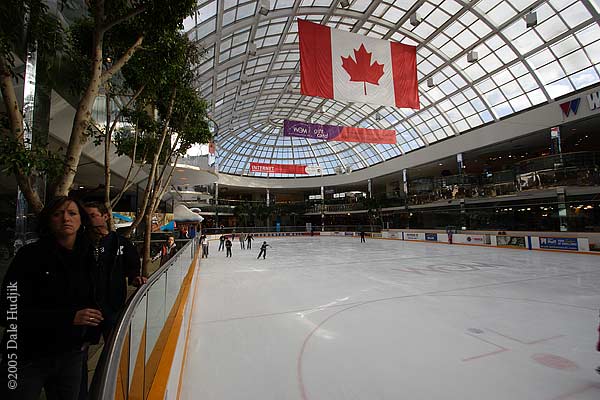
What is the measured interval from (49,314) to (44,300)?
113 millimetres

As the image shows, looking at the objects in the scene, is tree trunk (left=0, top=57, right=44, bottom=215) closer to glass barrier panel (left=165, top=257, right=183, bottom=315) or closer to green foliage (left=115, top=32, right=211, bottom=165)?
glass barrier panel (left=165, top=257, right=183, bottom=315)

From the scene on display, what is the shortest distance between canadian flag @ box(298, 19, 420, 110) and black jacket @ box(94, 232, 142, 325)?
918cm

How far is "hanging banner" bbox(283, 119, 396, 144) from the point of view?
16844mm

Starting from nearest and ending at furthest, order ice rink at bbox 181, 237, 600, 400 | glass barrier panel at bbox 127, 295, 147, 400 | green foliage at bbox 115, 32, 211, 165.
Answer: glass barrier panel at bbox 127, 295, 147, 400 < ice rink at bbox 181, 237, 600, 400 < green foliage at bbox 115, 32, 211, 165

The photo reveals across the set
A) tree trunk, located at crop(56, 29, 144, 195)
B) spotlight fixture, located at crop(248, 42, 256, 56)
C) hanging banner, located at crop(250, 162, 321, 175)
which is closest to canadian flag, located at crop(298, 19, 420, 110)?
tree trunk, located at crop(56, 29, 144, 195)

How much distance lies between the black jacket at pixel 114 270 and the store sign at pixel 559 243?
813 inches

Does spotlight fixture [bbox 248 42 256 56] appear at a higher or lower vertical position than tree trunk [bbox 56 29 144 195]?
higher

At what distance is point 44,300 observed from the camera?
1.51m

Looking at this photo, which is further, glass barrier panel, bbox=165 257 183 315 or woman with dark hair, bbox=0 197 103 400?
glass barrier panel, bbox=165 257 183 315

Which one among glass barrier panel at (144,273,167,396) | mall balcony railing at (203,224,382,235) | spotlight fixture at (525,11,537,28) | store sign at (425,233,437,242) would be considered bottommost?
store sign at (425,233,437,242)

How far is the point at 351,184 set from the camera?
153 feet

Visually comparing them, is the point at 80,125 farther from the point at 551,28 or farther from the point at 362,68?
the point at 551,28

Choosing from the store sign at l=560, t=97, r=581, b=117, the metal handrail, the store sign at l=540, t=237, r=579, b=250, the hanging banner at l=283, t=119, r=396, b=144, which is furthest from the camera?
the store sign at l=560, t=97, r=581, b=117

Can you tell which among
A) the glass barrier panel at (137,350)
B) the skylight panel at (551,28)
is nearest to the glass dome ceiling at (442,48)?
the skylight panel at (551,28)
